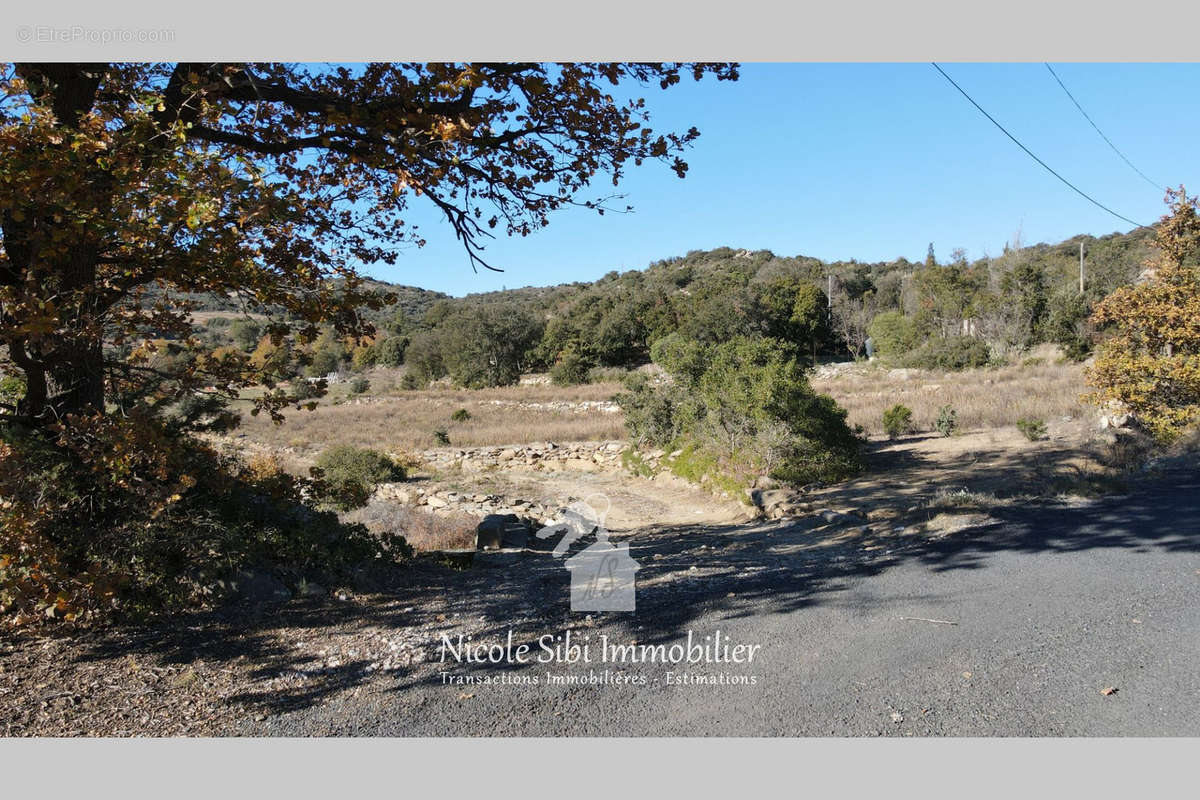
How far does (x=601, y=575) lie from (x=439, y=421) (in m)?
23.2

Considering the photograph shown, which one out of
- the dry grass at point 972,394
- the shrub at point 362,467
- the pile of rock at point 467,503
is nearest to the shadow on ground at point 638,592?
the pile of rock at point 467,503

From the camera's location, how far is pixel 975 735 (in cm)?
301

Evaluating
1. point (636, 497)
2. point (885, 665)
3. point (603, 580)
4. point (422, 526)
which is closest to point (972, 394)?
point (636, 497)

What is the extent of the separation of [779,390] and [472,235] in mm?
6860

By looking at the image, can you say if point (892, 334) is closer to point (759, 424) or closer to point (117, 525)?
point (759, 424)

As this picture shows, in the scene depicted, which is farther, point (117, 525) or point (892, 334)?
point (892, 334)

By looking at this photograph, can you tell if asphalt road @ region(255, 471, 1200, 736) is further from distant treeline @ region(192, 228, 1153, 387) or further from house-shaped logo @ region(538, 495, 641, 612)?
distant treeline @ region(192, 228, 1153, 387)

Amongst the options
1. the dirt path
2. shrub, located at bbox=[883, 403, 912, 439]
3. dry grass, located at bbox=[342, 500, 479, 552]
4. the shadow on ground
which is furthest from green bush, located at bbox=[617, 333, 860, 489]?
dry grass, located at bbox=[342, 500, 479, 552]

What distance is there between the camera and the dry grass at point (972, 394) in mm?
15423

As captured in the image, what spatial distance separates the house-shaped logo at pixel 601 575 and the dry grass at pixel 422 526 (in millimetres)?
1128

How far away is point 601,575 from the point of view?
5824 mm

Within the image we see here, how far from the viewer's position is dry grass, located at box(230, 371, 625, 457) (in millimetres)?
22094

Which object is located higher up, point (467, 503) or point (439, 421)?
point (439, 421)

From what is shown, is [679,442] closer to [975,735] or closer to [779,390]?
[779,390]
